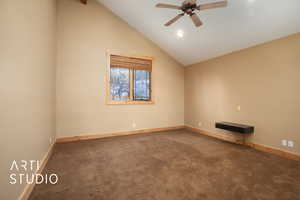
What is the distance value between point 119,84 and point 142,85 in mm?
823

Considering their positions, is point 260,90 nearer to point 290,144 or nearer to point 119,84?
point 290,144

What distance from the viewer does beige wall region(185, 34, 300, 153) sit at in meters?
2.81

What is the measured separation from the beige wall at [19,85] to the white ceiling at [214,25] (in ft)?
8.33

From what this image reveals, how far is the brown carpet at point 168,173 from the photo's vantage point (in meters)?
1.75

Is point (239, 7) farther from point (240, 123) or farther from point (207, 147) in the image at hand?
point (207, 147)

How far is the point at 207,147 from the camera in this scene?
3467 millimetres

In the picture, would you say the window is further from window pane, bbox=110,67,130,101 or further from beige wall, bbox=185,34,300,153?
beige wall, bbox=185,34,300,153

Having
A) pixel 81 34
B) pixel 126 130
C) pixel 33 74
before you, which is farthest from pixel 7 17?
pixel 126 130

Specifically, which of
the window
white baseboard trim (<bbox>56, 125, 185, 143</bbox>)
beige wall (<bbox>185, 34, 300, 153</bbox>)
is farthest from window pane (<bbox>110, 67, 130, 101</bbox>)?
beige wall (<bbox>185, 34, 300, 153</bbox>)

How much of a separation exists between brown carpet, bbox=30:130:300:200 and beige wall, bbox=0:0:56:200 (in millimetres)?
611

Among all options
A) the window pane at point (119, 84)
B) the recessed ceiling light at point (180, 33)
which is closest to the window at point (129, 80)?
the window pane at point (119, 84)

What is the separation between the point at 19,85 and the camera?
1.54 m

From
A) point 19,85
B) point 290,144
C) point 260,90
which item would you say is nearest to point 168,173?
point 19,85

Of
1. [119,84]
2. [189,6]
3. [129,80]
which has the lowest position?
[119,84]
